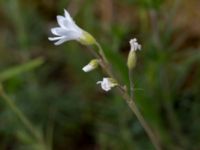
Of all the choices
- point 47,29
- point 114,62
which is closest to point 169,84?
point 114,62

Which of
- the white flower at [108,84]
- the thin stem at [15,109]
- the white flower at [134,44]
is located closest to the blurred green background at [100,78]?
the thin stem at [15,109]

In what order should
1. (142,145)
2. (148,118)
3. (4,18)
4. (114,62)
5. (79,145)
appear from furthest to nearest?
(4,18), (79,145), (142,145), (148,118), (114,62)

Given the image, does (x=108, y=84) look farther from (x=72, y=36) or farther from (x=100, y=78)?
(x=100, y=78)

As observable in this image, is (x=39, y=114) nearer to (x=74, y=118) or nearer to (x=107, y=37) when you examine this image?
(x=74, y=118)

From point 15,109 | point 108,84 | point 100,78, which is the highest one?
point 100,78

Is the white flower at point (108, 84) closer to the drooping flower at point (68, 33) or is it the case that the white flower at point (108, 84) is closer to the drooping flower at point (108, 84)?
the drooping flower at point (108, 84)

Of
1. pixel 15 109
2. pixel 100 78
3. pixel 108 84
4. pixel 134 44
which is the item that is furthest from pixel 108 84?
pixel 100 78

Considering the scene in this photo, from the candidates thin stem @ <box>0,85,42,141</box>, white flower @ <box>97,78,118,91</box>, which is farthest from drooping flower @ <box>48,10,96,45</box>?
thin stem @ <box>0,85,42,141</box>

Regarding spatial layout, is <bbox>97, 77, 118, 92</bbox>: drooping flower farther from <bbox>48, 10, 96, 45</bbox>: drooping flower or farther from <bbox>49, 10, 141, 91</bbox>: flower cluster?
<bbox>48, 10, 96, 45</bbox>: drooping flower
